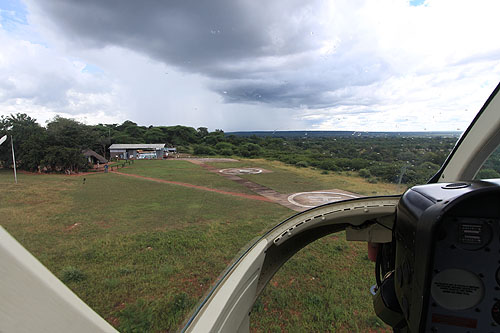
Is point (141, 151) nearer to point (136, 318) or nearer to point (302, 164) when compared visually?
point (302, 164)

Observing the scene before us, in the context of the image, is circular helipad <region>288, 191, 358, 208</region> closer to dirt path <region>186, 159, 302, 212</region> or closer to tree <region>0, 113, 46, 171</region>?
dirt path <region>186, 159, 302, 212</region>

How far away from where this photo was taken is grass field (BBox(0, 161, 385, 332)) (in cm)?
195

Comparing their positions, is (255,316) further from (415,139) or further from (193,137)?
(193,137)

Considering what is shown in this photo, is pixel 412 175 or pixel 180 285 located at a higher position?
pixel 412 175

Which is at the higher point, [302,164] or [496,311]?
[496,311]

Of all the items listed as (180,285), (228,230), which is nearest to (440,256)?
(180,285)

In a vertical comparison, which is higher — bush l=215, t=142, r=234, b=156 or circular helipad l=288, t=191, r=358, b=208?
bush l=215, t=142, r=234, b=156

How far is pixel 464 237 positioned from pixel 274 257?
1084 millimetres

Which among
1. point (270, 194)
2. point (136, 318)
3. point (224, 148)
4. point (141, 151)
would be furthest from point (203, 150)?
point (136, 318)

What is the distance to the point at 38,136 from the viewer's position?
157cm

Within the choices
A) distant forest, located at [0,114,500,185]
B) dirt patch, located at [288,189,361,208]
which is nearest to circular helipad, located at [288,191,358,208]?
dirt patch, located at [288,189,361,208]

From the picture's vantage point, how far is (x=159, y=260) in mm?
3537

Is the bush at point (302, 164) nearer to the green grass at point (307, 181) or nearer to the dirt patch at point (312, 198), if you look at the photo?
the green grass at point (307, 181)

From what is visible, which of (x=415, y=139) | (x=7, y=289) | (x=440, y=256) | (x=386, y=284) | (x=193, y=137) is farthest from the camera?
(x=193, y=137)
